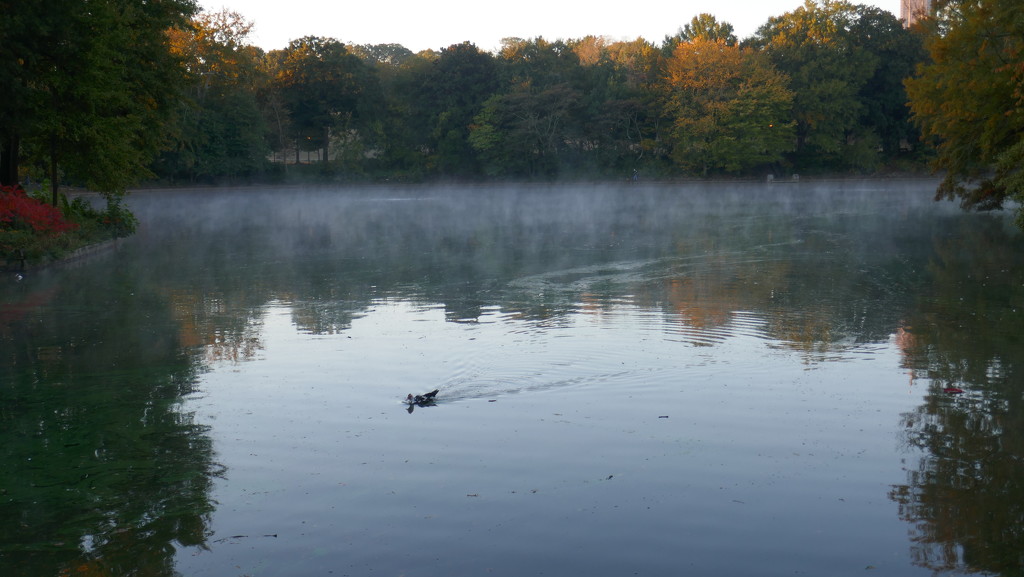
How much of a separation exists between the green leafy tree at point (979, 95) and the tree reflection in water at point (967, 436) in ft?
26.7

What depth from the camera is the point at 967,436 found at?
8.22 m

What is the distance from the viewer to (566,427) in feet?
28.7

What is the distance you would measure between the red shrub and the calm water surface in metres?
3.39

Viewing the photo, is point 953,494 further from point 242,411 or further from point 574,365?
point 242,411

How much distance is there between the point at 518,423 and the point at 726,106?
6624 cm

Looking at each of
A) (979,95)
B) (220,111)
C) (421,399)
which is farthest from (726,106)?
(421,399)

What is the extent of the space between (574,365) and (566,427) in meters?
2.57

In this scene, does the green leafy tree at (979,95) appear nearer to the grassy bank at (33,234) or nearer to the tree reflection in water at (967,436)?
the tree reflection in water at (967,436)

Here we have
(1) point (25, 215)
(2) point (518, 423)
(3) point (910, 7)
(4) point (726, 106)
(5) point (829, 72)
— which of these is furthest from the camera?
(3) point (910, 7)

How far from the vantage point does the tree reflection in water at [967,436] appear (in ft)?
19.6

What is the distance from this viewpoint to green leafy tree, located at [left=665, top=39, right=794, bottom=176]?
70.9m

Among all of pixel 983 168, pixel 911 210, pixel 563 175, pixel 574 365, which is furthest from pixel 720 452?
pixel 563 175

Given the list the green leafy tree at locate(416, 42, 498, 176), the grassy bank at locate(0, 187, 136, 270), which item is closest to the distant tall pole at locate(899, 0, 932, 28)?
the green leafy tree at locate(416, 42, 498, 176)

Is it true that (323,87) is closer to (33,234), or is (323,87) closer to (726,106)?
(726,106)
